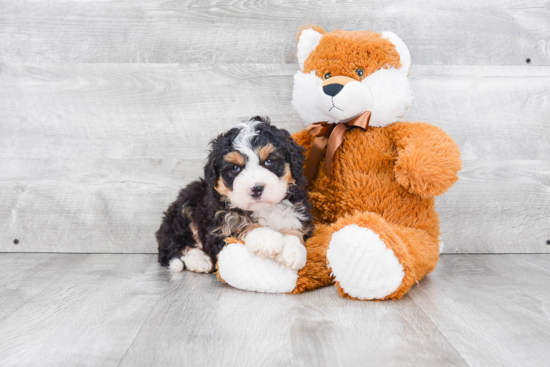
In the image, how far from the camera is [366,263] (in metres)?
1.56

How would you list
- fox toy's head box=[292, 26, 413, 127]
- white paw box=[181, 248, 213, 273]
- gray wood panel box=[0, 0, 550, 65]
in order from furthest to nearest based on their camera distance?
gray wood panel box=[0, 0, 550, 65] → white paw box=[181, 248, 213, 273] → fox toy's head box=[292, 26, 413, 127]

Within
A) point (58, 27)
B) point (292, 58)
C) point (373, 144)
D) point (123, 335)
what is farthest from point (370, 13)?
point (123, 335)

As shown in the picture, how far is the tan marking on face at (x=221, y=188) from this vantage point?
69.2 inches

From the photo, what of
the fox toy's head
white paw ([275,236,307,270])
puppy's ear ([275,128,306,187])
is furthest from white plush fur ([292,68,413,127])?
white paw ([275,236,307,270])

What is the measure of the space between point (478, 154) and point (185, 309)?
1.67 m

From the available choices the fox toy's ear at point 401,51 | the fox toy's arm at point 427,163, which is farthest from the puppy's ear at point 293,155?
the fox toy's ear at point 401,51

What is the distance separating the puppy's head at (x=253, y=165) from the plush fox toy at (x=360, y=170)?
0.20 metres

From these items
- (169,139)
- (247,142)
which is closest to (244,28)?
(169,139)

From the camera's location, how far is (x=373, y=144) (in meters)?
1.96

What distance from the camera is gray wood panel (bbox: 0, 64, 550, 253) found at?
2430 millimetres

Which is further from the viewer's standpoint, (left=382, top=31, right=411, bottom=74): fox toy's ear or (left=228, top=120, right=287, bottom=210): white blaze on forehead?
(left=382, top=31, right=411, bottom=74): fox toy's ear

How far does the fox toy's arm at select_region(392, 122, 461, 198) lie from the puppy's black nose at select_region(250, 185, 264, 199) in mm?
554

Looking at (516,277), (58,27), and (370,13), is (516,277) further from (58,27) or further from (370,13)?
(58,27)

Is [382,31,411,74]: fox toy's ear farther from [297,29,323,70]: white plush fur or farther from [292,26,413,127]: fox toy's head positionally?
[297,29,323,70]: white plush fur
